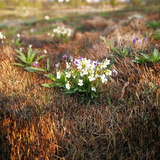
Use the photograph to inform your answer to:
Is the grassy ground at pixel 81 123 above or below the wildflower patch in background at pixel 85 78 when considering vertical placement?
below

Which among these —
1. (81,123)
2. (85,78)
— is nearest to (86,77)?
(85,78)

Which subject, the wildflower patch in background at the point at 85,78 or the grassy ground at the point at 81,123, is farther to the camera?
the wildflower patch in background at the point at 85,78

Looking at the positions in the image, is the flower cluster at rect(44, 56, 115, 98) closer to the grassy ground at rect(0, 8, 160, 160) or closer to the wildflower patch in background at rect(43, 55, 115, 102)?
the wildflower patch in background at rect(43, 55, 115, 102)

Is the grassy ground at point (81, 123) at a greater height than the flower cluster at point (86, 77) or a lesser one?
lesser

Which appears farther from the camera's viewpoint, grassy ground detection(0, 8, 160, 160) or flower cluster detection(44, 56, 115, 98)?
flower cluster detection(44, 56, 115, 98)

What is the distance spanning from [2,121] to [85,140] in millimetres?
891

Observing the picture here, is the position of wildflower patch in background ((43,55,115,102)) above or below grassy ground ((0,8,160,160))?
above

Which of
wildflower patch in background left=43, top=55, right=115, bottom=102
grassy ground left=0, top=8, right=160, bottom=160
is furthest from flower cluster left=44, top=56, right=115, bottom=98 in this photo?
grassy ground left=0, top=8, right=160, bottom=160

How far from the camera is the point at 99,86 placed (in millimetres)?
2473

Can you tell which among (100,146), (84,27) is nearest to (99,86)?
(100,146)

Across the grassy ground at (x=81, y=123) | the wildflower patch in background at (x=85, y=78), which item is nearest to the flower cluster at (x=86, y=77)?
the wildflower patch in background at (x=85, y=78)

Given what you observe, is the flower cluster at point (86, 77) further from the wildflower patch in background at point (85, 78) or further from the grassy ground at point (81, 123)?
the grassy ground at point (81, 123)

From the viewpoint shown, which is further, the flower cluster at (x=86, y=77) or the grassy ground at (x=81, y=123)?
the flower cluster at (x=86, y=77)

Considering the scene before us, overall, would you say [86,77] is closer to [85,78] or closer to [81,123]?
[85,78]
